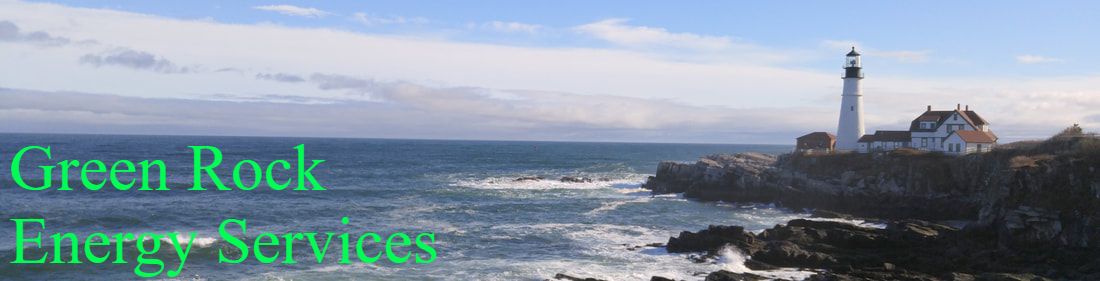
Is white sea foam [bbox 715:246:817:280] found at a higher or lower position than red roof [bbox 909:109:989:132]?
lower

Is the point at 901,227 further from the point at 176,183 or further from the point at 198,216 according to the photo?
the point at 176,183

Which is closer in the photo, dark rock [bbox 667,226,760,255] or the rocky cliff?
the rocky cliff

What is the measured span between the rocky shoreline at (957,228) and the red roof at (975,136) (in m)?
4.24

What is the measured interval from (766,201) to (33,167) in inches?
2615

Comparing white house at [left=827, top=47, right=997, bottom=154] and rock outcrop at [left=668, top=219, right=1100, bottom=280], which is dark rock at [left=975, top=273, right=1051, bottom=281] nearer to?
rock outcrop at [left=668, top=219, right=1100, bottom=280]

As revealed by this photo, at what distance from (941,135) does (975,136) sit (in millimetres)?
4222

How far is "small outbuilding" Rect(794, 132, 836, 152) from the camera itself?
58.2 metres

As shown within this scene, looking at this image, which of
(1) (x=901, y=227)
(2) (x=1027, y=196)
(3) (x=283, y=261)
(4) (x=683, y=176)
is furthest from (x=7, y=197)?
(2) (x=1027, y=196)

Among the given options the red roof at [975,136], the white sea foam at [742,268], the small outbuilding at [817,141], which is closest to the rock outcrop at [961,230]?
the white sea foam at [742,268]

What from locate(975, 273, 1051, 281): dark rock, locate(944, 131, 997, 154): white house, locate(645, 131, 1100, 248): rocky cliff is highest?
locate(944, 131, 997, 154): white house

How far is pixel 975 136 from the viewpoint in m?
45.4

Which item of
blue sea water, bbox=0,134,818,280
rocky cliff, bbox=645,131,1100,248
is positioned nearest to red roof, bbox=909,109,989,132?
rocky cliff, bbox=645,131,1100,248

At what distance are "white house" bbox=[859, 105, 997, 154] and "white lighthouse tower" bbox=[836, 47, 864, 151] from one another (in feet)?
2.56

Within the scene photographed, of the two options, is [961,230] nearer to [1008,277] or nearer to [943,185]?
[1008,277]
